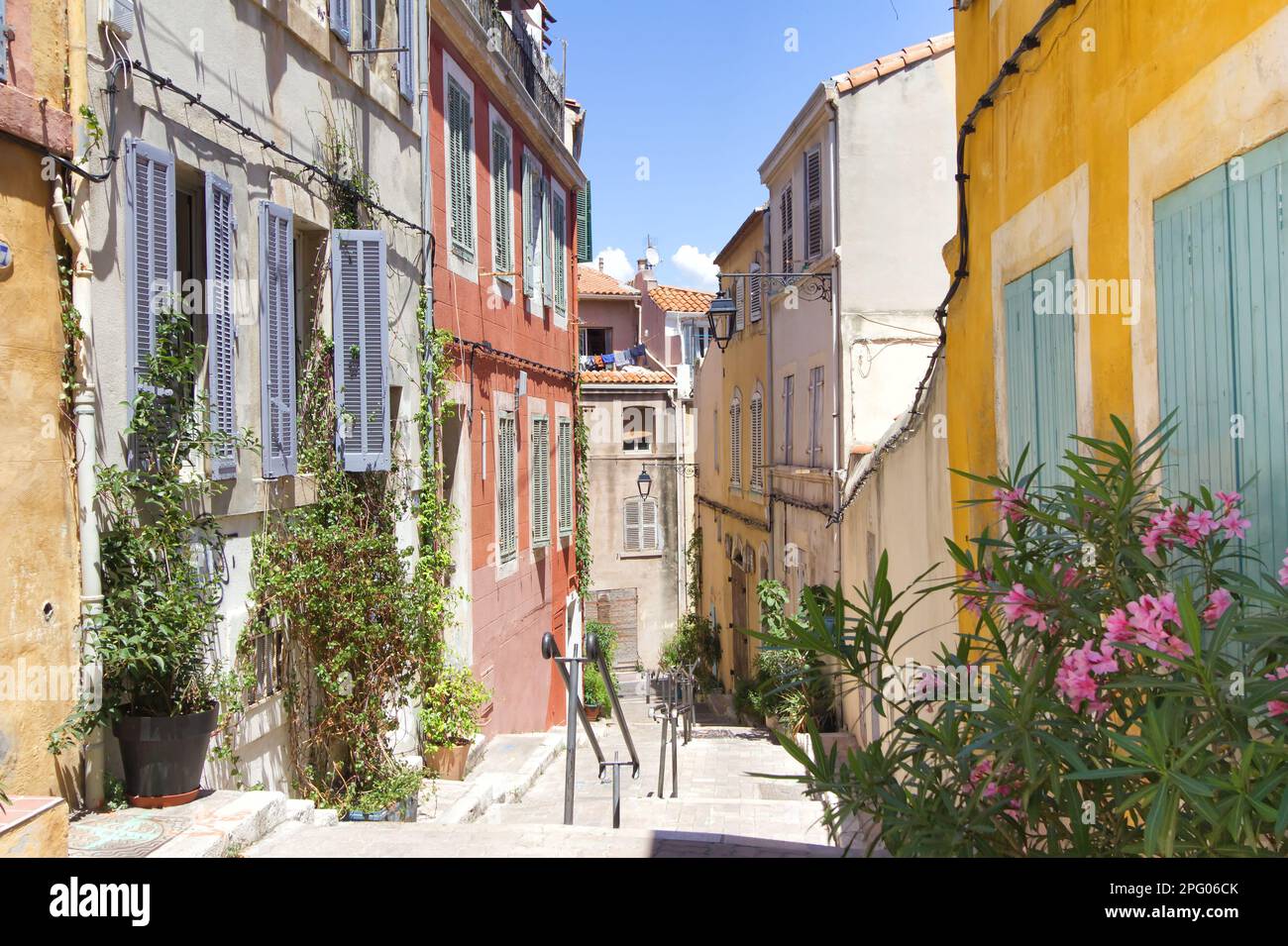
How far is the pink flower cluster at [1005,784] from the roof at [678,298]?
1338 inches

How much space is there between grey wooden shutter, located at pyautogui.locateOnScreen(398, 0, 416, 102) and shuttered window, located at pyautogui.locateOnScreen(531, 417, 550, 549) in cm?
573

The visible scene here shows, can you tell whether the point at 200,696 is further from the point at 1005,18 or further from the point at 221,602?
the point at 1005,18

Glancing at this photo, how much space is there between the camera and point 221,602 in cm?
702

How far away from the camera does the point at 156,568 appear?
19.3ft

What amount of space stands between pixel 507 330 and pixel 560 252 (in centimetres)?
386

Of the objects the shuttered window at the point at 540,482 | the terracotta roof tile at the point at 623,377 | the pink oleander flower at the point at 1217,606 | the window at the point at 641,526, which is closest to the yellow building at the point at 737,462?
the terracotta roof tile at the point at 623,377

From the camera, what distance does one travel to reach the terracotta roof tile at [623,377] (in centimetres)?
3088

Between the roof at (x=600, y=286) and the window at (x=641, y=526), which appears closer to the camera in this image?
the window at (x=641, y=526)

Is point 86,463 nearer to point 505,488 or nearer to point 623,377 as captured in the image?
point 505,488

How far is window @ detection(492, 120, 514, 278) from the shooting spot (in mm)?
13750

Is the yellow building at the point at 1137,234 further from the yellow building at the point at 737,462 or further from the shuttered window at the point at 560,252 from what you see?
the yellow building at the point at 737,462

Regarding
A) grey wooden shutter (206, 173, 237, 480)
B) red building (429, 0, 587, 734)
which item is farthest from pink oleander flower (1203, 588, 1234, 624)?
red building (429, 0, 587, 734)

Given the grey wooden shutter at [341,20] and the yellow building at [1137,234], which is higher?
the grey wooden shutter at [341,20]

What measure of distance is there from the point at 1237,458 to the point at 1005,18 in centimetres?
342
